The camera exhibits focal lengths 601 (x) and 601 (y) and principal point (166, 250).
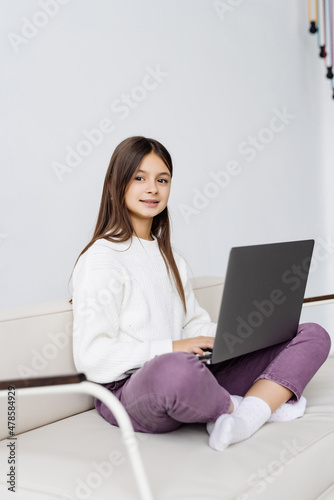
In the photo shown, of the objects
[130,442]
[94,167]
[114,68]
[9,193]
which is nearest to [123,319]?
[130,442]

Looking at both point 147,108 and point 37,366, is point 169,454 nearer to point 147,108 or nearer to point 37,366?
point 37,366

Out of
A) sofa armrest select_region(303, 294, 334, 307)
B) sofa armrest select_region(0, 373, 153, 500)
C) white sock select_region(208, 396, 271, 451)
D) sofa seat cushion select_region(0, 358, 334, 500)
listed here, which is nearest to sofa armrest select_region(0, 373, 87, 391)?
sofa armrest select_region(0, 373, 153, 500)

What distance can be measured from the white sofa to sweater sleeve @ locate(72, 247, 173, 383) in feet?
0.26

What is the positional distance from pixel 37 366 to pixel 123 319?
0.75 feet

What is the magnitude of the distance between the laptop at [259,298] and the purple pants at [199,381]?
0.16 ft

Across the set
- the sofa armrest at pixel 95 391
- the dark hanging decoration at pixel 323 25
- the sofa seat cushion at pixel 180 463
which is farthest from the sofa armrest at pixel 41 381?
the dark hanging decoration at pixel 323 25

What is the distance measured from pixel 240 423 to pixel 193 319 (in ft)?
1.71

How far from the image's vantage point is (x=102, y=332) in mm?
1328

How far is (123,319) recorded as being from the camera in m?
1.44

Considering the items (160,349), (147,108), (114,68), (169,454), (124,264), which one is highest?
(114,68)

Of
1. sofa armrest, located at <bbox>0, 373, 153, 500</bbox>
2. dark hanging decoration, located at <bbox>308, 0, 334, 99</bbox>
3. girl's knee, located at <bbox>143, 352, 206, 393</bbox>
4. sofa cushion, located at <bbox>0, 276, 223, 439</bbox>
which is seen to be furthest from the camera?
dark hanging decoration, located at <bbox>308, 0, 334, 99</bbox>

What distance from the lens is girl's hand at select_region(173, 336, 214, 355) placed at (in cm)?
133

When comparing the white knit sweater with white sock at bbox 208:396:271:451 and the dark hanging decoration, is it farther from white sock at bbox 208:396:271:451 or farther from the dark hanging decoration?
the dark hanging decoration

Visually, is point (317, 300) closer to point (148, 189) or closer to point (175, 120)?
point (148, 189)
